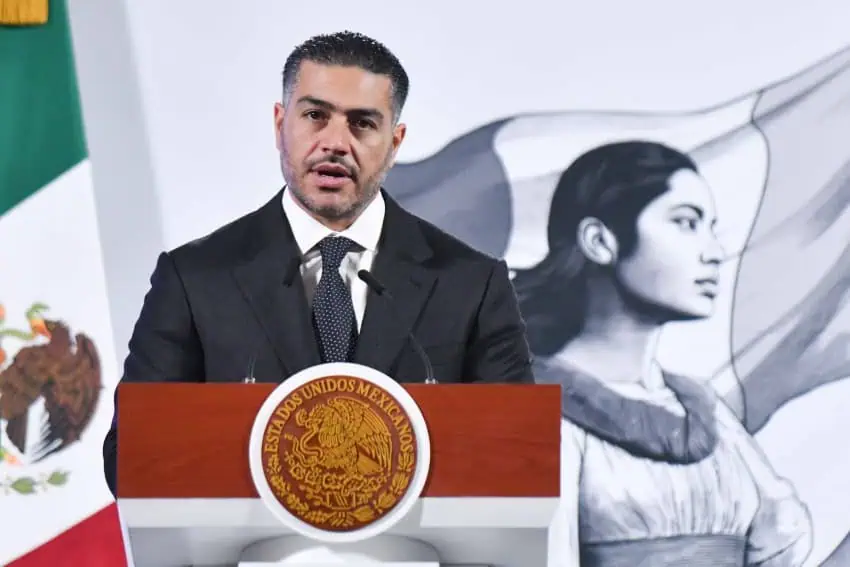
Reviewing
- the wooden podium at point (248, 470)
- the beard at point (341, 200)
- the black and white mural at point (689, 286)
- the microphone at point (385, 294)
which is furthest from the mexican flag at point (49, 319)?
the wooden podium at point (248, 470)

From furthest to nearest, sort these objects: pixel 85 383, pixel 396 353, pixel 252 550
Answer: pixel 85 383
pixel 396 353
pixel 252 550

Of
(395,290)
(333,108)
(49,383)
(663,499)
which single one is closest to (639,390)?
(663,499)

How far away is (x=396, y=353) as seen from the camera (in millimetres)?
2074

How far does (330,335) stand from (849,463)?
71.5 inches

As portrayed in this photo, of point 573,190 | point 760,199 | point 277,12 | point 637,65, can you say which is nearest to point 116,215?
point 277,12

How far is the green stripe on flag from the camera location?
3154 mm

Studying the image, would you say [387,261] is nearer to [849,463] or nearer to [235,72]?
[235,72]

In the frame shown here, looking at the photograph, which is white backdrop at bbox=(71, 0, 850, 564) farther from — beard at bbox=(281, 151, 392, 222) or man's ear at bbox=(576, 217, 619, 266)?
beard at bbox=(281, 151, 392, 222)

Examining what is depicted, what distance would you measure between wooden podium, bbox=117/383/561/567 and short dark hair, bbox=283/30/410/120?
86cm

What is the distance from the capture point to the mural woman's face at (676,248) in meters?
3.30

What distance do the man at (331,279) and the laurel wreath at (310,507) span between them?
0.52 metres

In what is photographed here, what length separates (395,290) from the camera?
84.1 inches

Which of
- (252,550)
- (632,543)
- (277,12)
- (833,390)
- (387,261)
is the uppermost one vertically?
(277,12)

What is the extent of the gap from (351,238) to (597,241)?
1278 mm
